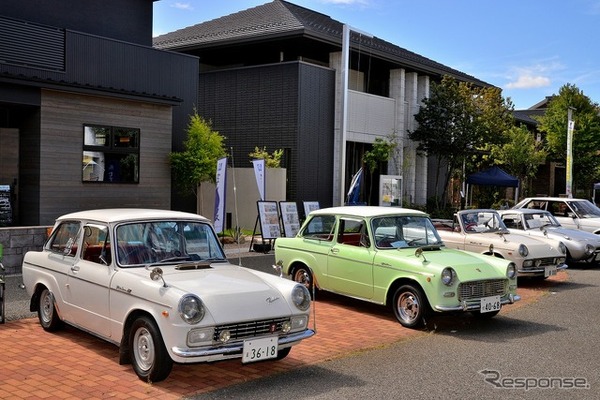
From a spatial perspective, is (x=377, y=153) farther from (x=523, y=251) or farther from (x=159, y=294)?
(x=159, y=294)

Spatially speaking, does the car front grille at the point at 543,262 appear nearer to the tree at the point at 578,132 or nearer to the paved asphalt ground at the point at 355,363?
the paved asphalt ground at the point at 355,363

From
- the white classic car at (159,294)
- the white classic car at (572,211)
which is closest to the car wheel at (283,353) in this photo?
the white classic car at (159,294)

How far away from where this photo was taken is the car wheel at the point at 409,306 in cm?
759

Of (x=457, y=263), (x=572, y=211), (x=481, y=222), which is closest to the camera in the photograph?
(x=457, y=263)

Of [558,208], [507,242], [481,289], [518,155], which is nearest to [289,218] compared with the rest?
[507,242]

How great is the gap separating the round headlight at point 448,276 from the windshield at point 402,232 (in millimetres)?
1010

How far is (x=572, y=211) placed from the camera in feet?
54.6

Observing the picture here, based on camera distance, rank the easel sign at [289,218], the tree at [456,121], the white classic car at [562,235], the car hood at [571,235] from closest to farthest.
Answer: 1. the white classic car at [562,235]
2. the car hood at [571,235]
3. the easel sign at [289,218]
4. the tree at [456,121]

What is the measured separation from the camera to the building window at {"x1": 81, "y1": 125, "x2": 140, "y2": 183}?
13977 millimetres

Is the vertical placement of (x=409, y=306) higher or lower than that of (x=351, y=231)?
lower

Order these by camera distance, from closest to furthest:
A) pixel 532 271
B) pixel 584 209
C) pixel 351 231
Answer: pixel 351 231, pixel 532 271, pixel 584 209

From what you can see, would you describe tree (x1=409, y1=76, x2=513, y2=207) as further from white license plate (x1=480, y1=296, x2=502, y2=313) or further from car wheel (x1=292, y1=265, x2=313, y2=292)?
white license plate (x1=480, y1=296, x2=502, y2=313)

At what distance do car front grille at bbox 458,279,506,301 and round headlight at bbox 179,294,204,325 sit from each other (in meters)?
3.70

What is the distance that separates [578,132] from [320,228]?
1290 inches
